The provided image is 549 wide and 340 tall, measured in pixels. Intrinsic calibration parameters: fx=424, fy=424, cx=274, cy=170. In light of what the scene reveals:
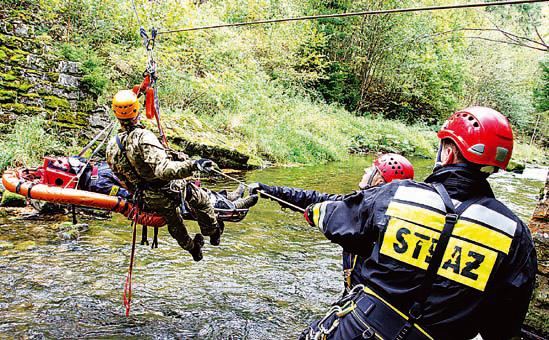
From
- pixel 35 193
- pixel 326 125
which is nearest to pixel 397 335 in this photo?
pixel 35 193

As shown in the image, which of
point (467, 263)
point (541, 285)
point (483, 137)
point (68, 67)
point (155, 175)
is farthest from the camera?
point (68, 67)

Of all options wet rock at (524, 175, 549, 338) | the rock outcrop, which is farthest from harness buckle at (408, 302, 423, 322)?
the rock outcrop

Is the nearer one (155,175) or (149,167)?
(155,175)

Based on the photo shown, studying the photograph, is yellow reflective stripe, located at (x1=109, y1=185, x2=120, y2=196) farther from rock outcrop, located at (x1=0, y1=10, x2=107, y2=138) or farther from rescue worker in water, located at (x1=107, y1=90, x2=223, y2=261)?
rock outcrop, located at (x1=0, y1=10, x2=107, y2=138)

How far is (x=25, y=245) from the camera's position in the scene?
6152 mm

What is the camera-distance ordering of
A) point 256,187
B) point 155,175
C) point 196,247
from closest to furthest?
point 155,175 < point 256,187 < point 196,247

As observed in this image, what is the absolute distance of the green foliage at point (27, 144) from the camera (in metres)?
8.15

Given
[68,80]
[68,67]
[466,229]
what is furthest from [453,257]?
[68,67]

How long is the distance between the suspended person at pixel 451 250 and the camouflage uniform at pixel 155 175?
2214 mm

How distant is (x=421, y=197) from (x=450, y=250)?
0.87ft

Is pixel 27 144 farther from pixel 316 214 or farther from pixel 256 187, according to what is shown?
pixel 316 214

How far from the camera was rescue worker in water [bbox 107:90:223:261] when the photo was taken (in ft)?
13.1

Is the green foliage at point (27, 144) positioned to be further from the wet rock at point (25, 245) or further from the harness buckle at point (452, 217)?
the harness buckle at point (452, 217)

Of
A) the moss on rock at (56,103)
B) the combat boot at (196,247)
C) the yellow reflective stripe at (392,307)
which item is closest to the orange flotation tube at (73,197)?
the combat boot at (196,247)
